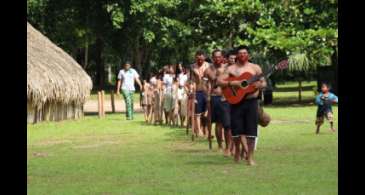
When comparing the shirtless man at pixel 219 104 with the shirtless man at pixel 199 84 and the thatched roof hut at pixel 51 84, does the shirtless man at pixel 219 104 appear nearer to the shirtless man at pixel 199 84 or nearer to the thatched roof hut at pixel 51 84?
Result: the shirtless man at pixel 199 84

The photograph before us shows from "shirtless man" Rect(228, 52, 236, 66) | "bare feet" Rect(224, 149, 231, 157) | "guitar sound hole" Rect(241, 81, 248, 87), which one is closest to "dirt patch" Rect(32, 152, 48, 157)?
"bare feet" Rect(224, 149, 231, 157)

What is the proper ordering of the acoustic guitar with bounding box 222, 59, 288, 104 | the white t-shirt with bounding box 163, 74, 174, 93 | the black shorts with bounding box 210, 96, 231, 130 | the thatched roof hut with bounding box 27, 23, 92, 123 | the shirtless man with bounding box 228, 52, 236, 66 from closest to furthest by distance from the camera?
the acoustic guitar with bounding box 222, 59, 288, 104 < the shirtless man with bounding box 228, 52, 236, 66 < the black shorts with bounding box 210, 96, 231, 130 < the white t-shirt with bounding box 163, 74, 174, 93 < the thatched roof hut with bounding box 27, 23, 92, 123

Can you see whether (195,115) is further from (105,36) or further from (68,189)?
(105,36)

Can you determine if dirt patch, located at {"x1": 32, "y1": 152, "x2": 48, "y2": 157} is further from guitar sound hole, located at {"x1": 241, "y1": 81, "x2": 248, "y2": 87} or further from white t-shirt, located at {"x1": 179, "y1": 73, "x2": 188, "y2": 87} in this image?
white t-shirt, located at {"x1": 179, "y1": 73, "x2": 188, "y2": 87}

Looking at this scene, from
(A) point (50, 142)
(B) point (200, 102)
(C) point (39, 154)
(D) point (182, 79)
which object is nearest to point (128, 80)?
(D) point (182, 79)

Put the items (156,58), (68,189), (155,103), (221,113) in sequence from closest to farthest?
(68,189) < (221,113) < (155,103) < (156,58)

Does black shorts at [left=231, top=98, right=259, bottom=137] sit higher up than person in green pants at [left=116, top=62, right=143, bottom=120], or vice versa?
person in green pants at [left=116, top=62, right=143, bottom=120]

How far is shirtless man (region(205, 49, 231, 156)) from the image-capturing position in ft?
57.4

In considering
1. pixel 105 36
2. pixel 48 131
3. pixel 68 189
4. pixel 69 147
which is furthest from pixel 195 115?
pixel 105 36

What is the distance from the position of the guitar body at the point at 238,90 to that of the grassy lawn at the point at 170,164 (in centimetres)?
110

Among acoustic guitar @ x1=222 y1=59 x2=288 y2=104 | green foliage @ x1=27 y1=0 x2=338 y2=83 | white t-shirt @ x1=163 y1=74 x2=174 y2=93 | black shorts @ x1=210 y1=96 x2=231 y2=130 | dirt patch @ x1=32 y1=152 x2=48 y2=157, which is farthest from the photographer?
green foliage @ x1=27 y1=0 x2=338 y2=83

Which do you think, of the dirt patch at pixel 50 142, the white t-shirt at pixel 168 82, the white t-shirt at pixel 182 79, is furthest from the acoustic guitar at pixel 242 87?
the white t-shirt at pixel 168 82
